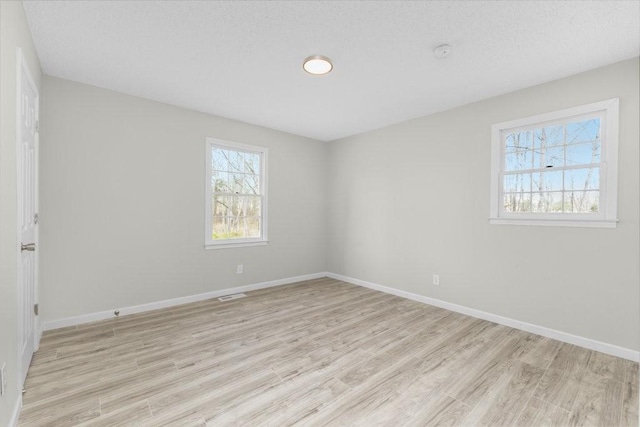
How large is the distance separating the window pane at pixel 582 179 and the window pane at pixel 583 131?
0.29 m

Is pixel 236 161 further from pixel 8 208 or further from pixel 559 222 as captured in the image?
pixel 559 222

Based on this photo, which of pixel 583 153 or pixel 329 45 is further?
pixel 583 153

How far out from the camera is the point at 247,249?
4371mm

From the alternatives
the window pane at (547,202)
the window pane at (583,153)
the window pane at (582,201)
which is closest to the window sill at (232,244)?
the window pane at (547,202)

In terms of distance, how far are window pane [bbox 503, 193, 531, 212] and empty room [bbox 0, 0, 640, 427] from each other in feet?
0.06

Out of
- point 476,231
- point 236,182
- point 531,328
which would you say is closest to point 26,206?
point 236,182

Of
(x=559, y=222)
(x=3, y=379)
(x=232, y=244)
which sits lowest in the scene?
(x=3, y=379)

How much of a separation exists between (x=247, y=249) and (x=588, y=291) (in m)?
3.98

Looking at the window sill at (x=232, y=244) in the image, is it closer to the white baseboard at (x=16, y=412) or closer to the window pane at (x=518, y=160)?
the white baseboard at (x=16, y=412)

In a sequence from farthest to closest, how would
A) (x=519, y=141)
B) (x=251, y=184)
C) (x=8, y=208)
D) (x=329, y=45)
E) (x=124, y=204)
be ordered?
1. (x=251, y=184)
2. (x=124, y=204)
3. (x=519, y=141)
4. (x=329, y=45)
5. (x=8, y=208)

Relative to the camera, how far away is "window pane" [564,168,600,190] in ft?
8.74

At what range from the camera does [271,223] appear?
183 inches

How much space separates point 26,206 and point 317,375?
8.30 ft

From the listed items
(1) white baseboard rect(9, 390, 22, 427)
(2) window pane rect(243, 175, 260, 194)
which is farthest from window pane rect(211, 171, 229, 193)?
(1) white baseboard rect(9, 390, 22, 427)
